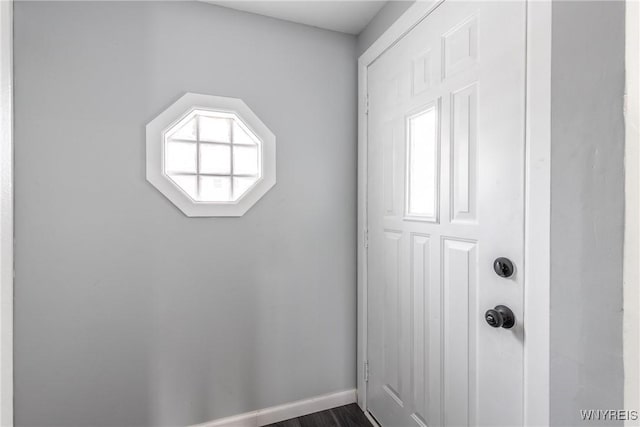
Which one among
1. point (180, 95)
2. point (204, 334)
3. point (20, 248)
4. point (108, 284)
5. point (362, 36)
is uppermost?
point (362, 36)

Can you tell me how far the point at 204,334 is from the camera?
5.29 feet

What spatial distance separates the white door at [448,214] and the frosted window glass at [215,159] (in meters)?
0.81

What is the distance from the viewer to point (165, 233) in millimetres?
1538

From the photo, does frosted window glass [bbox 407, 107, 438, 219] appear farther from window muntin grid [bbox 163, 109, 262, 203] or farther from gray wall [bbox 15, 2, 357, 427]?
window muntin grid [bbox 163, 109, 262, 203]

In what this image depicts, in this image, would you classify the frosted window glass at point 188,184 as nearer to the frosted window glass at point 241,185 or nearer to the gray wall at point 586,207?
the frosted window glass at point 241,185

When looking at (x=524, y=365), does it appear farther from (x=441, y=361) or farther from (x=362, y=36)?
(x=362, y=36)

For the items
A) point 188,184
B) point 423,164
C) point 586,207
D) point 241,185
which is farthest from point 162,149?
point 586,207

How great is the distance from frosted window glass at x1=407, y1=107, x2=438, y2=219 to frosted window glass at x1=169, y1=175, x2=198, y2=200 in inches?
43.4

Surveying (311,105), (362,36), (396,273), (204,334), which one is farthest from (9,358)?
(362,36)

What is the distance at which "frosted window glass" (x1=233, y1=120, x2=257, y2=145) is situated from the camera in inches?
66.2

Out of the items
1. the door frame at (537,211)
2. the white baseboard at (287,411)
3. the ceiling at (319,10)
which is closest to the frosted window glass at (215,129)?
the ceiling at (319,10)

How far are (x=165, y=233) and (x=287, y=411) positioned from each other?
4.03 feet

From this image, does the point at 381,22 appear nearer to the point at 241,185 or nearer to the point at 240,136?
the point at 240,136

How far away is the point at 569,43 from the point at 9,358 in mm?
1445
